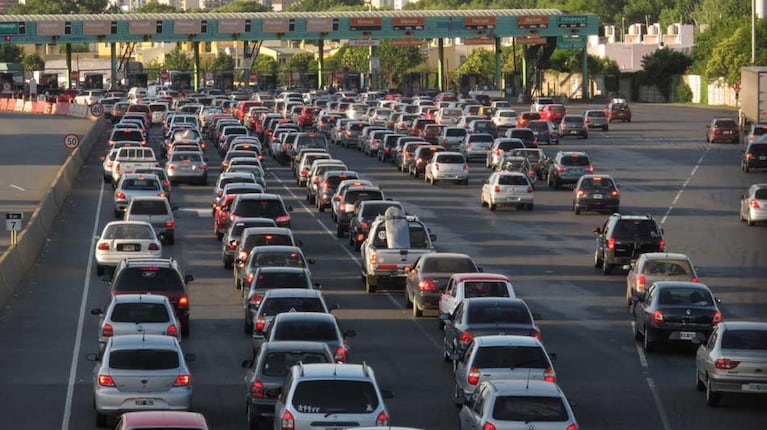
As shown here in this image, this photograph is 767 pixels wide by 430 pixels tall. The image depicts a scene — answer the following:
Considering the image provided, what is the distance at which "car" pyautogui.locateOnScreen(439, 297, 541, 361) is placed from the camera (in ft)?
92.1

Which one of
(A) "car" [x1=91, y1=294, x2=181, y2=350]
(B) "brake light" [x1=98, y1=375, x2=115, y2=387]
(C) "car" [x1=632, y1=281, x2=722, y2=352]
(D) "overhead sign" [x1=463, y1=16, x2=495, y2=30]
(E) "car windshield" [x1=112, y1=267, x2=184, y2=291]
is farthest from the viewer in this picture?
(D) "overhead sign" [x1=463, y1=16, x2=495, y2=30]

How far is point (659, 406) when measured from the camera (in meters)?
25.9

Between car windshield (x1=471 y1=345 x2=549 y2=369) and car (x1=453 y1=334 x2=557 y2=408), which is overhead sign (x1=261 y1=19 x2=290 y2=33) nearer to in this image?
car (x1=453 y1=334 x2=557 y2=408)

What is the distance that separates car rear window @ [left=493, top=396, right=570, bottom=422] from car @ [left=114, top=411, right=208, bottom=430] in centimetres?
343

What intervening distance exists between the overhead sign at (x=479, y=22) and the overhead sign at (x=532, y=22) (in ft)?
7.74

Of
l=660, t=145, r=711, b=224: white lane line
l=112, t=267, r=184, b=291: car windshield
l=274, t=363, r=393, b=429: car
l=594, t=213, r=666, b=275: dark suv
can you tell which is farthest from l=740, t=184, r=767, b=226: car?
l=274, t=363, r=393, b=429: car

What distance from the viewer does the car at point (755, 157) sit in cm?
7025

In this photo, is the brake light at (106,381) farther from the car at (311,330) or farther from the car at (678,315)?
the car at (678,315)

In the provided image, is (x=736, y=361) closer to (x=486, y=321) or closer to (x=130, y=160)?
(x=486, y=321)

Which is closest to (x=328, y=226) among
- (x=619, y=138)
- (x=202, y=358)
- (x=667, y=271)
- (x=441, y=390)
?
(x=667, y=271)

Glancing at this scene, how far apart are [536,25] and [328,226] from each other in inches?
3794

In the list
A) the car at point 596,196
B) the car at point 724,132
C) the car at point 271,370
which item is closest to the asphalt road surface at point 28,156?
the car at point 596,196

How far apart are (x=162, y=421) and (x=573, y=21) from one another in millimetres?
130243

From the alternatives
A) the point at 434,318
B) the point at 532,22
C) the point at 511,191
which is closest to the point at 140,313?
the point at 434,318
